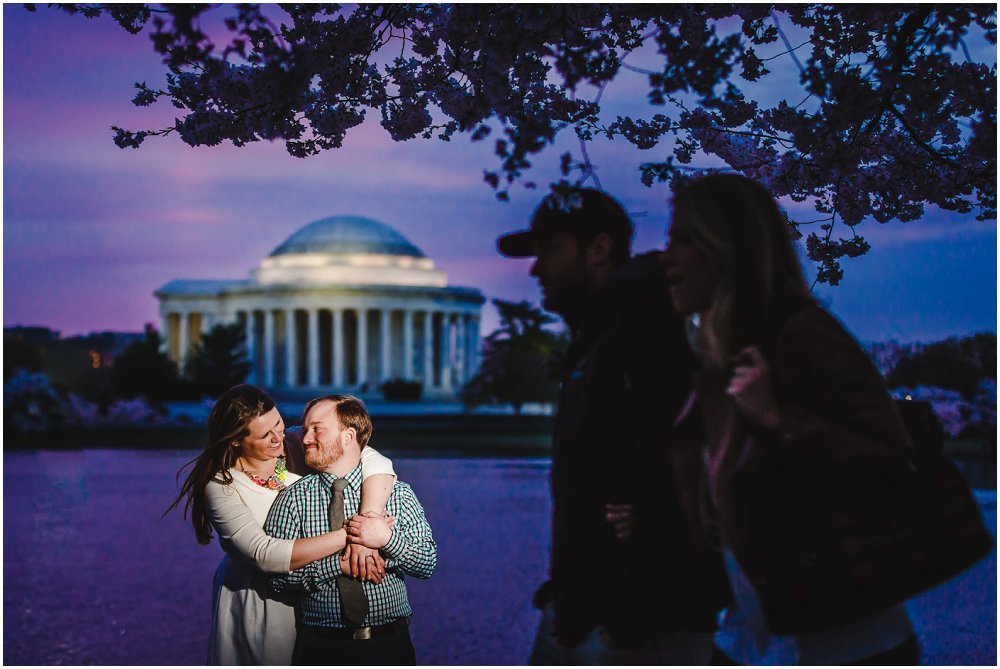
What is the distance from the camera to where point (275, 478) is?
517 cm

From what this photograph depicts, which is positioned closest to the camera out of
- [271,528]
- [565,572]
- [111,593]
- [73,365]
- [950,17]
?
[565,572]

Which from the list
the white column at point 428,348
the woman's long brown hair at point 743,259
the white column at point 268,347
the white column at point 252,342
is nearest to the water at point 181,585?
→ the woman's long brown hair at point 743,259

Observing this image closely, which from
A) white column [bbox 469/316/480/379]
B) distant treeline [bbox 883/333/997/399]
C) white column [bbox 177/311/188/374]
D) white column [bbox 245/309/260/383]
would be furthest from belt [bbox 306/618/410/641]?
white column [bbox 469/316/480/379]

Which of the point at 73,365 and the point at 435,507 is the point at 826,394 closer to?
the point at 435,507

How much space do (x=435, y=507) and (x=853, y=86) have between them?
1697 centimetres

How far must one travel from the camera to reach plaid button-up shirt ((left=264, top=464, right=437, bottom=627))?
4.72 meters

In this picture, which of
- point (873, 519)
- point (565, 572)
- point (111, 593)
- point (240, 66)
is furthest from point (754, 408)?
point (111, 593)

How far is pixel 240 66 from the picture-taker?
22.0 feet

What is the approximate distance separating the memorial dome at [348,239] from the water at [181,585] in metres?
72.7

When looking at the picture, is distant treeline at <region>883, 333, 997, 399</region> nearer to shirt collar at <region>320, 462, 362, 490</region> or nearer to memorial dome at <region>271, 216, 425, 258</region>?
shirt collar at <region>320, 462, 362, 490</region>

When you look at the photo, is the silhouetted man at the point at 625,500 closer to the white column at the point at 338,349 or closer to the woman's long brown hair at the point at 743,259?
the woman's long brown hair at the point at 743,259

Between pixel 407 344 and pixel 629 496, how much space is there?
296 ft

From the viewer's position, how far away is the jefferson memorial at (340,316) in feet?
301

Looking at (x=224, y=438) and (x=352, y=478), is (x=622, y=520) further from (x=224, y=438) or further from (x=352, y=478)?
(x=224, y=438)
